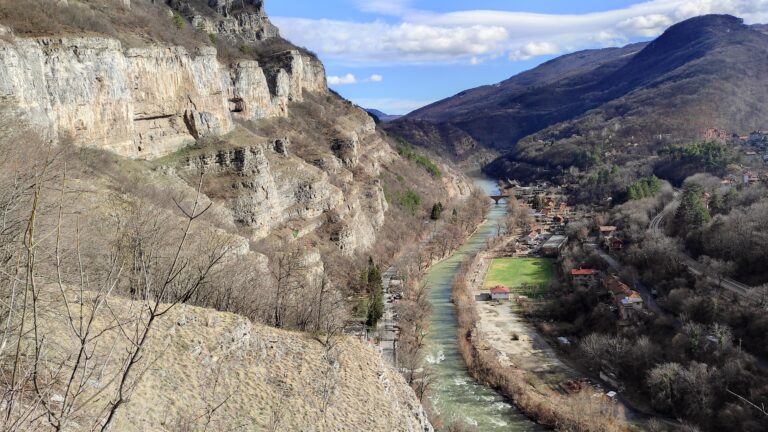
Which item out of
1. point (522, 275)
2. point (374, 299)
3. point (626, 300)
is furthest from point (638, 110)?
point (374, 299)

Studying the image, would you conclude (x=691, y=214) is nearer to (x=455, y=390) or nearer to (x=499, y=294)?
(x=499, y=294)

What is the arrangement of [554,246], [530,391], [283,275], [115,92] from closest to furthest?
1. [283,275]
2. [530,391]
3. [115,92]
4. [554,246]

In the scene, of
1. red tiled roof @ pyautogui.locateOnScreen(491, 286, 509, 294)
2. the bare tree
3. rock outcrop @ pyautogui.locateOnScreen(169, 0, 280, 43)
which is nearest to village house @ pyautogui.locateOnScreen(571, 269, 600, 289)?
red tiled roof @ pyautogui.locateOnScreen(491, 286, 509, 294)

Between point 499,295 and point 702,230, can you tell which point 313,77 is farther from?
point 702,230

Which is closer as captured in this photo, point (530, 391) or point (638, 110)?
point (530, 391)

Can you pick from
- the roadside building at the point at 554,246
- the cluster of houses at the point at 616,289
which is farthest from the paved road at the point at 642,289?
the roadside building at the point at 554,246

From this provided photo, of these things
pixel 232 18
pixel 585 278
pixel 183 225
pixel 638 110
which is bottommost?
pixel 585 278
